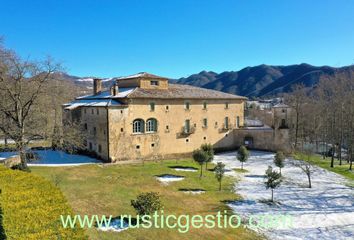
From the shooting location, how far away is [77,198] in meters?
19.3

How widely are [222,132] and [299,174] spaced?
13.9m

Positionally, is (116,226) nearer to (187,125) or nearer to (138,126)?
(138,126)

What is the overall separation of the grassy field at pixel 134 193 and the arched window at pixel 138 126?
4.38 m

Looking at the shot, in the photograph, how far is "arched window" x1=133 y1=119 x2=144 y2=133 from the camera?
115 ft

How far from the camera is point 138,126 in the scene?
35438 mm

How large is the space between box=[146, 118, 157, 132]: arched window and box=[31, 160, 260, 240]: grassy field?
4939 millimetres

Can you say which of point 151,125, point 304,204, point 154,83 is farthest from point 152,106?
point 304,204

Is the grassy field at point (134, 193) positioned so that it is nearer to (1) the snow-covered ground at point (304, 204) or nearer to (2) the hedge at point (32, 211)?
(1) the snow-covered ground at point (304, 204)

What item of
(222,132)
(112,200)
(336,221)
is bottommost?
(336,221)

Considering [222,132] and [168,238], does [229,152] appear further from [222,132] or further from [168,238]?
[168,238]

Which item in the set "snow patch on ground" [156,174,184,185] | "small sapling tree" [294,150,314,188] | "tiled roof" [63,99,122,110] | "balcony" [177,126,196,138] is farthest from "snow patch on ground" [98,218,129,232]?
"balcony" [177,126,196,138]

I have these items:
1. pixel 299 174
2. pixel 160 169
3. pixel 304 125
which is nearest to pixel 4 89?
pixel 160 169

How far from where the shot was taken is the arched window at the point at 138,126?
1382 inches

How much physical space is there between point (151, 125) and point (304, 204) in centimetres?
1962
